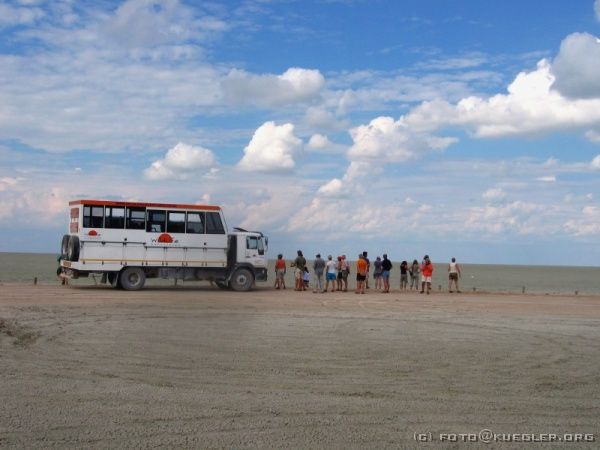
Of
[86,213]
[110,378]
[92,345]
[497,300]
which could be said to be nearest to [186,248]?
[86,213]

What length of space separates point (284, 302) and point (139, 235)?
6.63m

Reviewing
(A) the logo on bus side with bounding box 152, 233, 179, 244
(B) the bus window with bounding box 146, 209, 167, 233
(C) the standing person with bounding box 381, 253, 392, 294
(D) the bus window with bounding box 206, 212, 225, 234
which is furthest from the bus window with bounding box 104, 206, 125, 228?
(C) the standing person with bounding box 381, 253, 392, 294

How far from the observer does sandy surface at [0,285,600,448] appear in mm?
7855

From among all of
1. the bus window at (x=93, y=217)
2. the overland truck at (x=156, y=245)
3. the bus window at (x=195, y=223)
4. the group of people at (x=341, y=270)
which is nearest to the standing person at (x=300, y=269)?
the group of people at (x=341, y=270)

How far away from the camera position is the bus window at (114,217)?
2734cm

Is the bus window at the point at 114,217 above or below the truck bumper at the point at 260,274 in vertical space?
above

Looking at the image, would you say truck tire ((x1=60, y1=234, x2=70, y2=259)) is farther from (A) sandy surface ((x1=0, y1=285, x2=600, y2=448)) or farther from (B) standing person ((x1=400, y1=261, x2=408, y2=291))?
(B) standing person ((x1=400, y1=261, x2=408, y2=291))

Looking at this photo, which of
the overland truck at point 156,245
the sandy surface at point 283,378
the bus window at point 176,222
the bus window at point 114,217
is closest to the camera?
the sandy surface at point 283,378

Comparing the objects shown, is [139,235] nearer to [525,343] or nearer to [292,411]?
[525,343]

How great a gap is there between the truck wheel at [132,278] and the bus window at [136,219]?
1669 millimetres

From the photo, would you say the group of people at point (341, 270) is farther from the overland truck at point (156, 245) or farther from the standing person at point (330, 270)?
the overland truck at point (156, 245)

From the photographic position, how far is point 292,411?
343 inches

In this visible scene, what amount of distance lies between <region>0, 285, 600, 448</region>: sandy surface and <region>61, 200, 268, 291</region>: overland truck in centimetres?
658

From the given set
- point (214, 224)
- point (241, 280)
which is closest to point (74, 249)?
point (214, 224)
